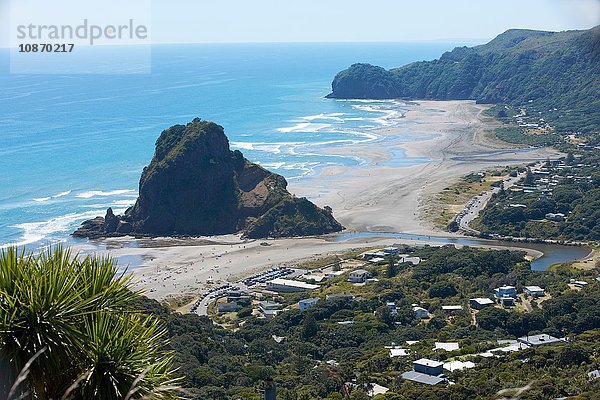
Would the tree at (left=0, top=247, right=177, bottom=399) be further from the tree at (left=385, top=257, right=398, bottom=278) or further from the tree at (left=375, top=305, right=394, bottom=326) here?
the tree at (left=385, top=257, right=398, bottom=278)

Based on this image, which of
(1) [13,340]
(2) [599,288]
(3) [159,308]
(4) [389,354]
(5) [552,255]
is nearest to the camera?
(1) [13,340]

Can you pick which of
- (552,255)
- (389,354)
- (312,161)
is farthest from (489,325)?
(312,161)

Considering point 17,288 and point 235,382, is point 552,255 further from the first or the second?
point 17,288

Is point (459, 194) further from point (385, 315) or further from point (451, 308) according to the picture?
point (385, 315)

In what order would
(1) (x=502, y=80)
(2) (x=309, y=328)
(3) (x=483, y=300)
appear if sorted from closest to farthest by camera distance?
1. (2) (x=309, y=328)
2. (3) (x=483, y=300)
3. (1) (x=502, y=80)

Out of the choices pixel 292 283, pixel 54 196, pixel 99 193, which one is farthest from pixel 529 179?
pixel 54 196

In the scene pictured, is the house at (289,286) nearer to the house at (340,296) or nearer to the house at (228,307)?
the house at (340,296)

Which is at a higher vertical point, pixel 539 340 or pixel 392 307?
pixel 539 340
